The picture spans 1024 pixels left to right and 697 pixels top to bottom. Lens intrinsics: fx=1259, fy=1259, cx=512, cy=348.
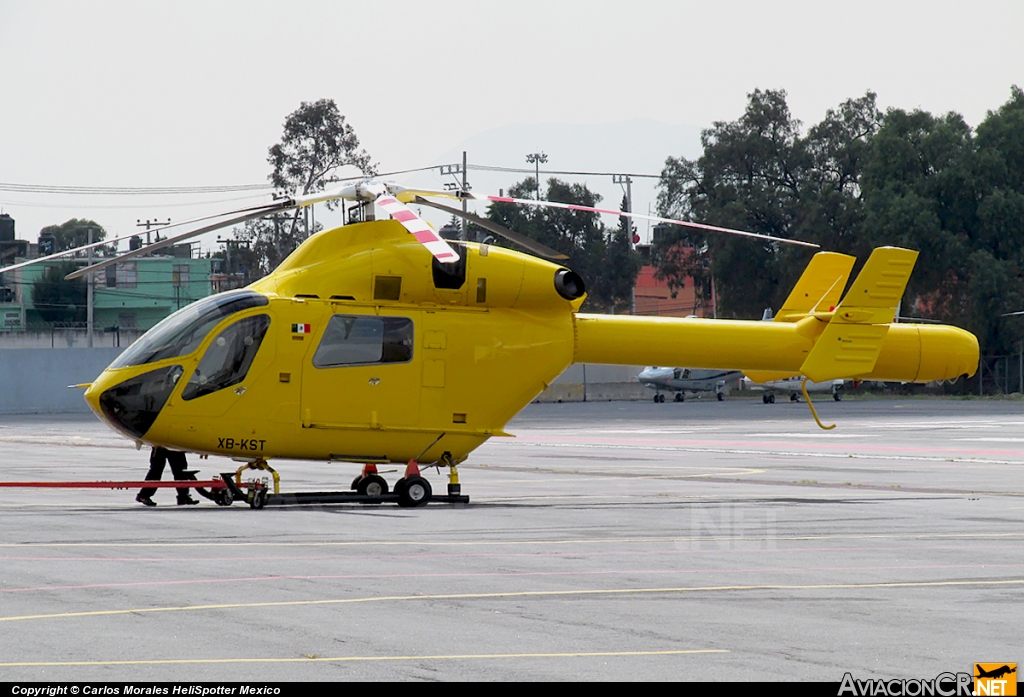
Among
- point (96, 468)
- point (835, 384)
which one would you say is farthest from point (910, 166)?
point (96, 468)

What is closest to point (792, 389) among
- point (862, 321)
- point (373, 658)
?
point (862, 321)

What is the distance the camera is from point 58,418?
50656mm

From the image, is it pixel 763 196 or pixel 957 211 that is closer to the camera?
pixel 957 211

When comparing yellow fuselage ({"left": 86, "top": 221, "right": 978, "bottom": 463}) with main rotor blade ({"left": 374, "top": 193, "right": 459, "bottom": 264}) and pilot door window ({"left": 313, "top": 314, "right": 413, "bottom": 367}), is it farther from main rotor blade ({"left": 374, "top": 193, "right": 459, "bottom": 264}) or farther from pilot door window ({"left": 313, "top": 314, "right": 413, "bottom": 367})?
main rotor blade ({"left": 374, "top": 193, "right": 459, "bottom": 264})

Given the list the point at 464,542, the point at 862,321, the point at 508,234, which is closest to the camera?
the point at 464,542

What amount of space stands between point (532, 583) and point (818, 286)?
10899 mm

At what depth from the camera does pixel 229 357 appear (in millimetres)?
15289

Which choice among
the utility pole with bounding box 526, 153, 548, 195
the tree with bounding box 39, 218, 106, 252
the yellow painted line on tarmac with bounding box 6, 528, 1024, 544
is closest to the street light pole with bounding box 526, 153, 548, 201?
the utility pole with bounding box 526, 153, 548, 195

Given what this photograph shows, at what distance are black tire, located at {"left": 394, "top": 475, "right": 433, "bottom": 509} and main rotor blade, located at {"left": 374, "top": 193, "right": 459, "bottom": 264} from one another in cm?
338

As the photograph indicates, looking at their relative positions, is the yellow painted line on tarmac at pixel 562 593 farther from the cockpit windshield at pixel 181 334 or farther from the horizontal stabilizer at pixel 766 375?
the horizontal stabilizer at pixel 766 375

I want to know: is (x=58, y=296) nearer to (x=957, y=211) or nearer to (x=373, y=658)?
(x=957, y=211)

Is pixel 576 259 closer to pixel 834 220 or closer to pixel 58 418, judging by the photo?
pixel 834 220

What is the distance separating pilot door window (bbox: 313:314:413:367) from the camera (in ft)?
51.7

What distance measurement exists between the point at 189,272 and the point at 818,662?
10315 centimetres
